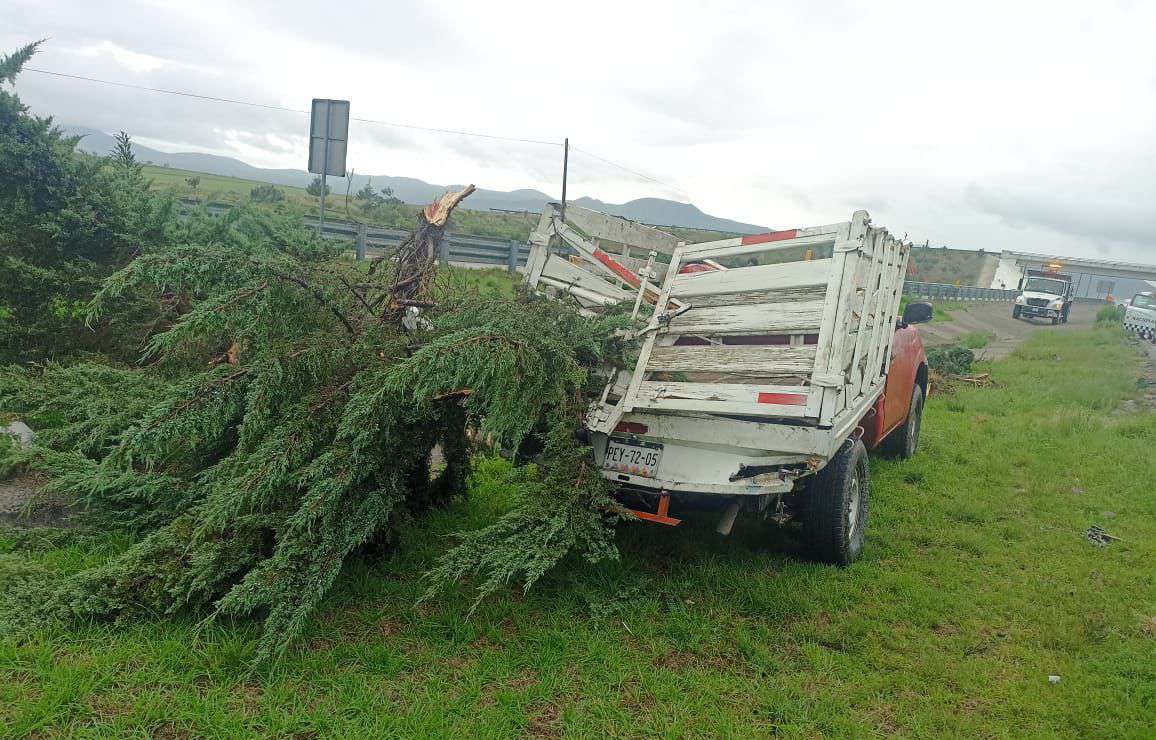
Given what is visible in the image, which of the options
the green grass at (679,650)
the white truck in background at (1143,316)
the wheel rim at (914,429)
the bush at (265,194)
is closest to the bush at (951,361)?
the wheel rim at (914,429)

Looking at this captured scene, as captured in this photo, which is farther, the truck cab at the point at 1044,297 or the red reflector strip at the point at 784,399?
the truck cab at the point at 1044,297

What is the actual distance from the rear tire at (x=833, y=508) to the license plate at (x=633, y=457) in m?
1.08

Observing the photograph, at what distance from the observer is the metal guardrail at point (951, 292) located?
35344mm

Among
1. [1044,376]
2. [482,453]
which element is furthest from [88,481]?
[1044,376]

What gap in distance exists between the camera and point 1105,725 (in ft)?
11.2

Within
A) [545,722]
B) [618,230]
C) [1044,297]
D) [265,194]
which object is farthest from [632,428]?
[1044,297]

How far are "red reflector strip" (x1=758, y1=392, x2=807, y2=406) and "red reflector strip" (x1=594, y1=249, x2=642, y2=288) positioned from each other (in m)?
1.68

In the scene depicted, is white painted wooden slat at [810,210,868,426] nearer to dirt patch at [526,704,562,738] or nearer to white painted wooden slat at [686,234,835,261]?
white painted wooden slat at [686,234,835,261]

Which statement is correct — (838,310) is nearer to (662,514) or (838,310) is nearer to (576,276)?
(662,514)

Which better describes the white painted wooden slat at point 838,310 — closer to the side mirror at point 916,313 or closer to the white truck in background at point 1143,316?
the side mirror at point 916,313

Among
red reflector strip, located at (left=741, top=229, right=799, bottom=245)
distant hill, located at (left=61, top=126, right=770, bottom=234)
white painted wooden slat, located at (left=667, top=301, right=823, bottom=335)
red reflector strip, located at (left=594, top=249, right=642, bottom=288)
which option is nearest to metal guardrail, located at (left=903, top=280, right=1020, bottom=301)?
distant hill, located at (left=61, top=126, right=770, bottom=234)

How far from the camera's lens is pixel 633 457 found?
14.3ft

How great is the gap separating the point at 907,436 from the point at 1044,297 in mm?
28767

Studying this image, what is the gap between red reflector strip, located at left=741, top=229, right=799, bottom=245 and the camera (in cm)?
461
